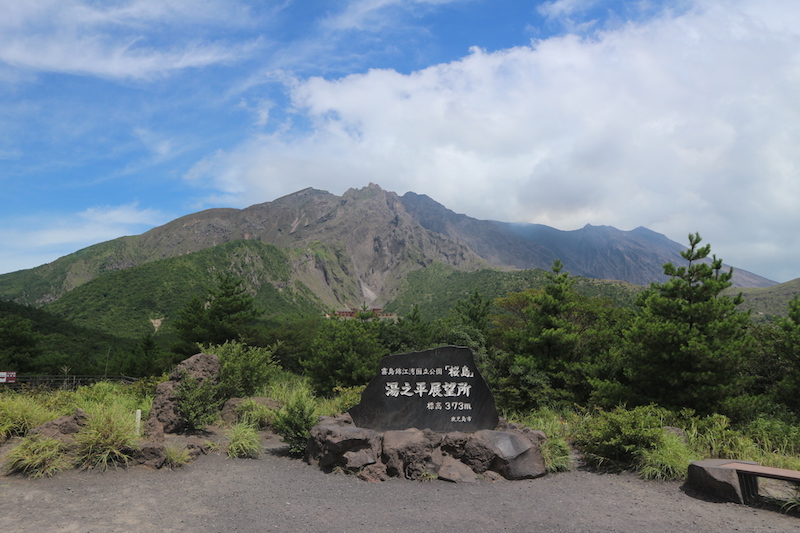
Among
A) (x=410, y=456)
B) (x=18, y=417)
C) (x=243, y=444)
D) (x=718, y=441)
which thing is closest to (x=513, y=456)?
(x=410, y=456)

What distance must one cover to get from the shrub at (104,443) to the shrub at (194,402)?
139cm

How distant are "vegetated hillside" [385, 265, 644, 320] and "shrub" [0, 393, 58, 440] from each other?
47.3m

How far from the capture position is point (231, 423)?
973cm

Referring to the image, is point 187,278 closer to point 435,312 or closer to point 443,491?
point 435,312

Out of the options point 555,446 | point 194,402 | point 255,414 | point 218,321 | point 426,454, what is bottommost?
point 555,446

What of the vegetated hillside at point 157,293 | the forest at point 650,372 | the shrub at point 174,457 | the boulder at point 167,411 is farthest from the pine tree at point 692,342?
the vegetated hillside at point 157,293

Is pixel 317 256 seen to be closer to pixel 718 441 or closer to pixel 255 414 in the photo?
pixel 255 414

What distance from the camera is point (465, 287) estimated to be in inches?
4126

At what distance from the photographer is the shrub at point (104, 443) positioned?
6.55m

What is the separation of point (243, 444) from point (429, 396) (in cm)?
326

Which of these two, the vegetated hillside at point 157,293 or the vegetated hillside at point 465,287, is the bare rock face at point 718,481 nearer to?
the vegetated hillside at point 465,287

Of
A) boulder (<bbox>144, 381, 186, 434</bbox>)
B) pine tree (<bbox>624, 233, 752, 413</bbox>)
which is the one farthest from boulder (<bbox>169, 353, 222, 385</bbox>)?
pine tree (<bbox>624, 233, 752, 413</bbox>)

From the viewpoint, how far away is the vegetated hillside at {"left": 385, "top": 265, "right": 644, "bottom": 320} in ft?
226

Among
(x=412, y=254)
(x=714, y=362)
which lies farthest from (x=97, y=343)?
(x=412, y=254)
